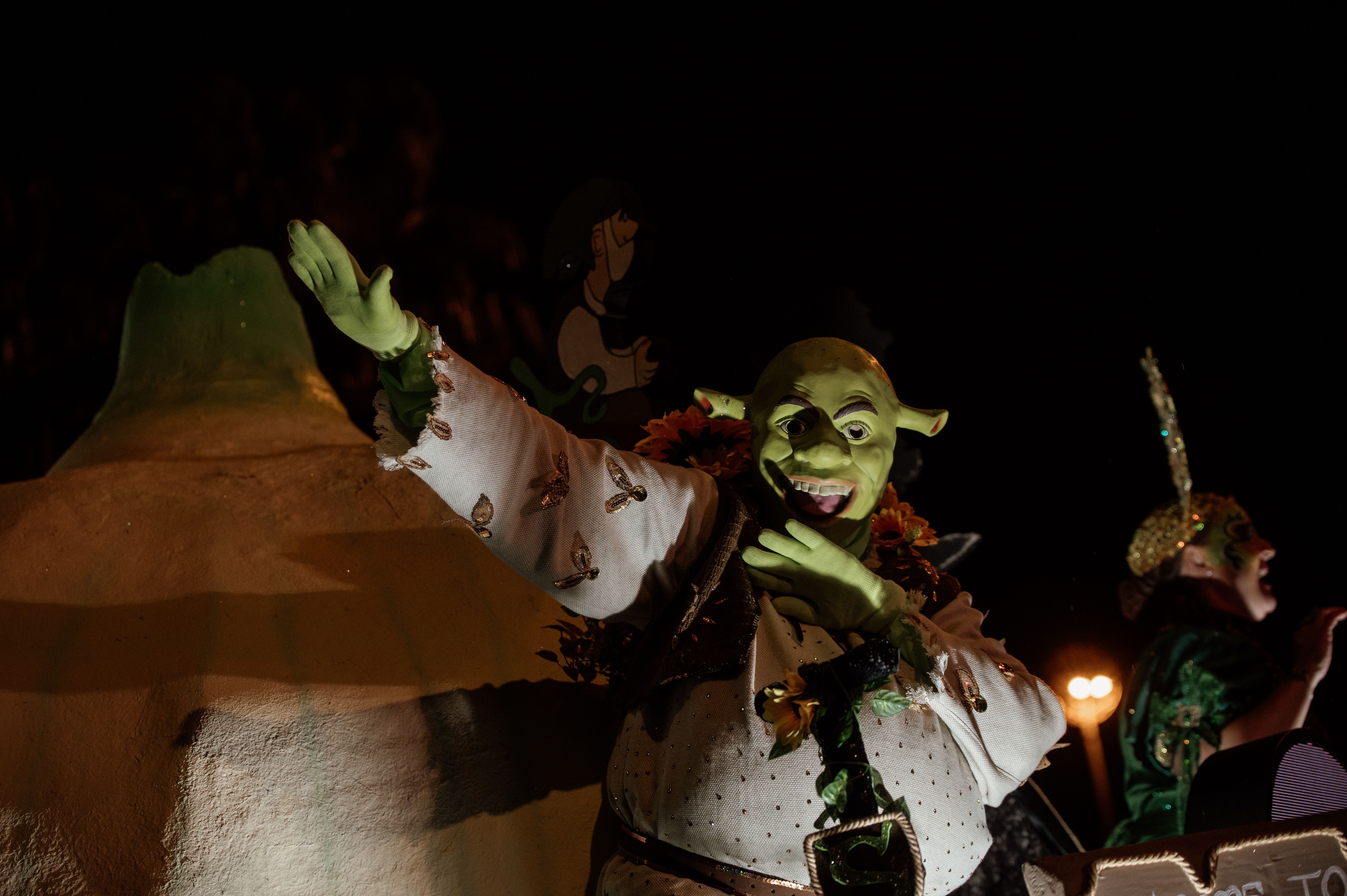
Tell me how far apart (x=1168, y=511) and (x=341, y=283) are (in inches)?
114

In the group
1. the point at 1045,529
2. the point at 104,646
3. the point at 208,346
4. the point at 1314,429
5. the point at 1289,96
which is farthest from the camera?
the point at 1045,529

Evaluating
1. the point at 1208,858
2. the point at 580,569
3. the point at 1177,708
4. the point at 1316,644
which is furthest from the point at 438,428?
the point at 1316,644

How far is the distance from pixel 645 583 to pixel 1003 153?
2314mm

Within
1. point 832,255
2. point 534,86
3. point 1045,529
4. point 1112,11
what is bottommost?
point 1045,529

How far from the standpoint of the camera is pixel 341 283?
1.17 metres

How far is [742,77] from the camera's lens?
9.38 feet

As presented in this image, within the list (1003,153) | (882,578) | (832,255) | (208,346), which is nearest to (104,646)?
(208,346)

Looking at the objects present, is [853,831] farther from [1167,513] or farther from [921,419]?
[1167,513]

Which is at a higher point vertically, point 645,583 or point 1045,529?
point 645,583

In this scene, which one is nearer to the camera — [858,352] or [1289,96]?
[858,352]

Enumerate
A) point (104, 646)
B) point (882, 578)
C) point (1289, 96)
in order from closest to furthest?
1. point (882, 578)
2. point (104, 646)
3. point (1289, 96)

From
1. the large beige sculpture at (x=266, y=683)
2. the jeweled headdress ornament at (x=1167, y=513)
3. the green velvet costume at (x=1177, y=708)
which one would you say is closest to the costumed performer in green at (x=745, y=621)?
the large beige sculpture at (x=266, y=683)

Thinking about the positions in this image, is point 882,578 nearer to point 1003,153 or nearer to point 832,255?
point 832,255

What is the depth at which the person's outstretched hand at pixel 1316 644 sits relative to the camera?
2508mm
